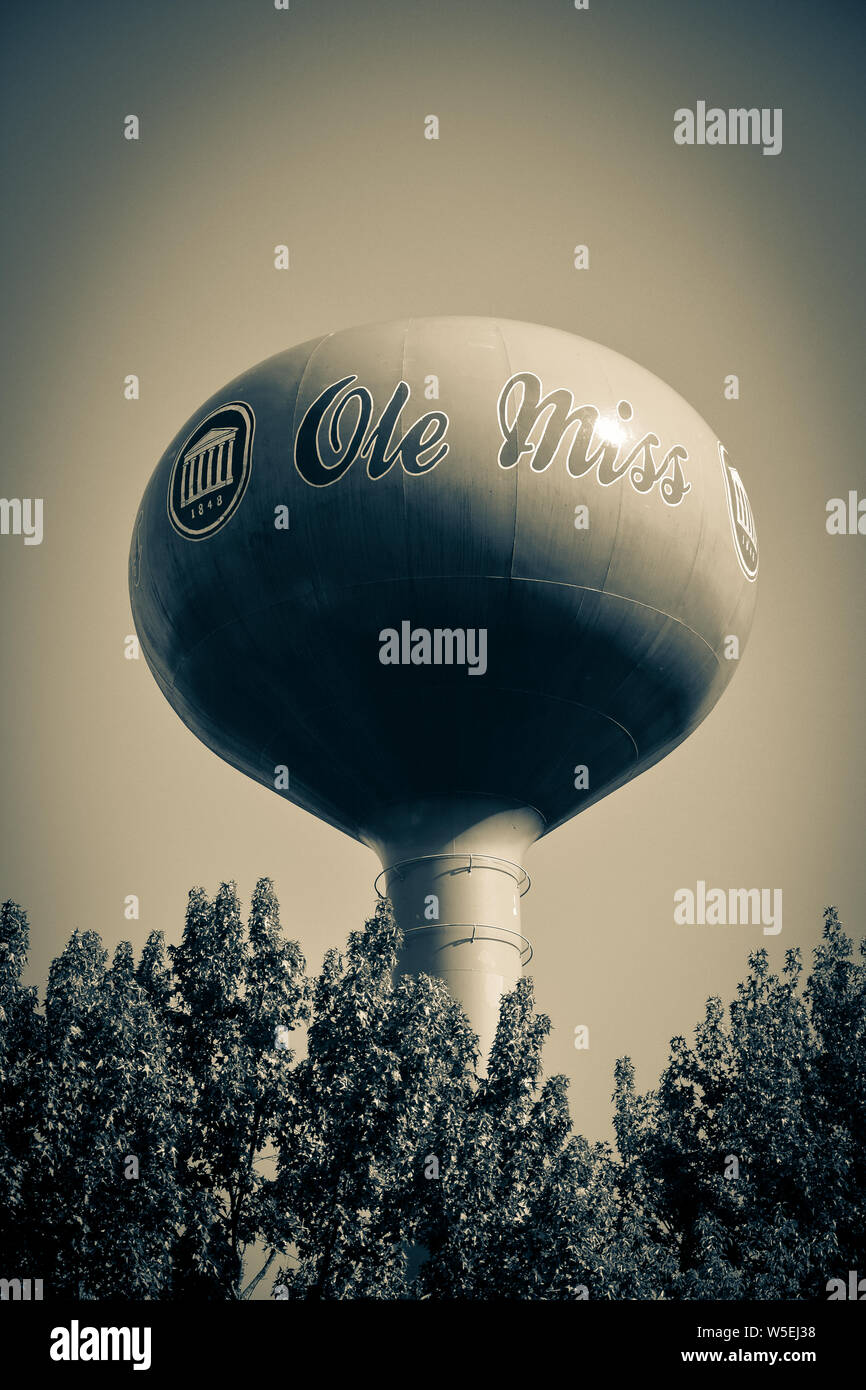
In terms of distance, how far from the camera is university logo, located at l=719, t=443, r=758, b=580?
70.6 feet

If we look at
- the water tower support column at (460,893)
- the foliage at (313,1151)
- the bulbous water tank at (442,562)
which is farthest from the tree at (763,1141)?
the bulbous water tank at (442,562)

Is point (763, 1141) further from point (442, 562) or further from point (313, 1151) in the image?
point (442, 562)

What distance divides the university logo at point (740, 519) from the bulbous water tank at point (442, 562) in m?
0.08

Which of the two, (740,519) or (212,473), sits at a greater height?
(212,473)

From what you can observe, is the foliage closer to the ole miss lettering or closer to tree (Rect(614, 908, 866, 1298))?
tree (Rect(614, 908, 866, 1298))

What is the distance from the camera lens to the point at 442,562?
19375 mm

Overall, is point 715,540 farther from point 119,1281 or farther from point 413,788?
point 119,1281

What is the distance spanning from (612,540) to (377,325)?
4.33 metres

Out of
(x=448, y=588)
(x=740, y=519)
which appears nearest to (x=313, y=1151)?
(x=448, y=588)

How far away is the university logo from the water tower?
0.20 feet

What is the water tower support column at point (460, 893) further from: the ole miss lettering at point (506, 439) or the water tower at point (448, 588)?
the ole miss lettering at point (506, 439)

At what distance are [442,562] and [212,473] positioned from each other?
341cm

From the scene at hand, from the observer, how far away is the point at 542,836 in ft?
75.1
